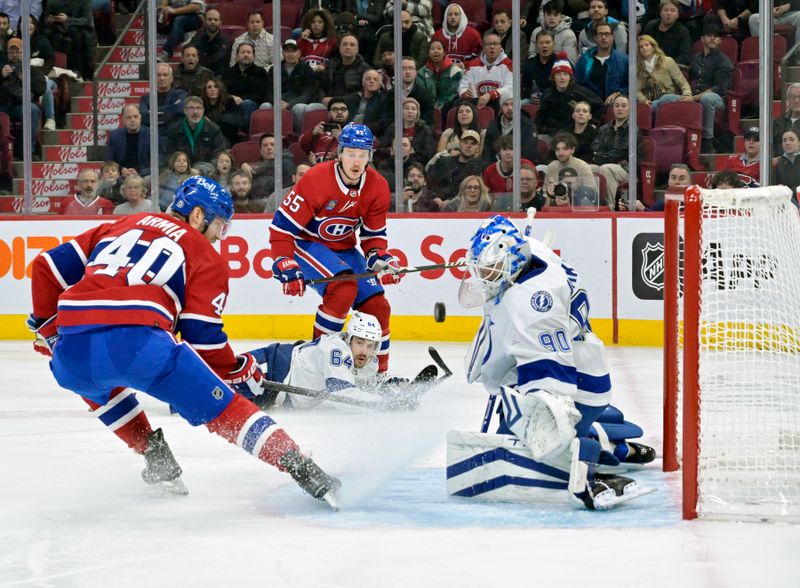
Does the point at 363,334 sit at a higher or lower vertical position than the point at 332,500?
higher

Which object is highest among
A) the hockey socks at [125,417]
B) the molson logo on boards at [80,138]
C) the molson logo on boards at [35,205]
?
the molson logo on boards at [80,138]

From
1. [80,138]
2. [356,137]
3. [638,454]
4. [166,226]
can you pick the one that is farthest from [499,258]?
[80,138]

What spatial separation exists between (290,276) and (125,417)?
2013 mm

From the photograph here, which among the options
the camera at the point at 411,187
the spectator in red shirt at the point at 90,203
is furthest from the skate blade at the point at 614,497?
the spectator in red shirt at the point at 90,203

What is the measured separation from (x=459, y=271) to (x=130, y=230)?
4.29m

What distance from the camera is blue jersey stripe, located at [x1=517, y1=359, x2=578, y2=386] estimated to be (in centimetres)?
320

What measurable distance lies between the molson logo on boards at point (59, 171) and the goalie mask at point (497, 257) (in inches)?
207

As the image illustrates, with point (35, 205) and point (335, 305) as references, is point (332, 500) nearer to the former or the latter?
point (335, 305)

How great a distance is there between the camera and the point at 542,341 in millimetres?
3211

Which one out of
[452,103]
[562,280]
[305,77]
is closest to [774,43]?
[452,103]

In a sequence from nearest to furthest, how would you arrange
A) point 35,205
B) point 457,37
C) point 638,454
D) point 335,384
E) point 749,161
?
point 638,454 < point 335,384 < point 749,161 < point 457,37 < point 35,205

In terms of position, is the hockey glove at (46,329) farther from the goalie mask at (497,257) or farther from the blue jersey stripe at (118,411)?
the goalie mask at (497,257)

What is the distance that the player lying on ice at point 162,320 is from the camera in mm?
3209

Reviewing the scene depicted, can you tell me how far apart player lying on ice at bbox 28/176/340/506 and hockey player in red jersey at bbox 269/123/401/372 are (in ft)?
6.77
